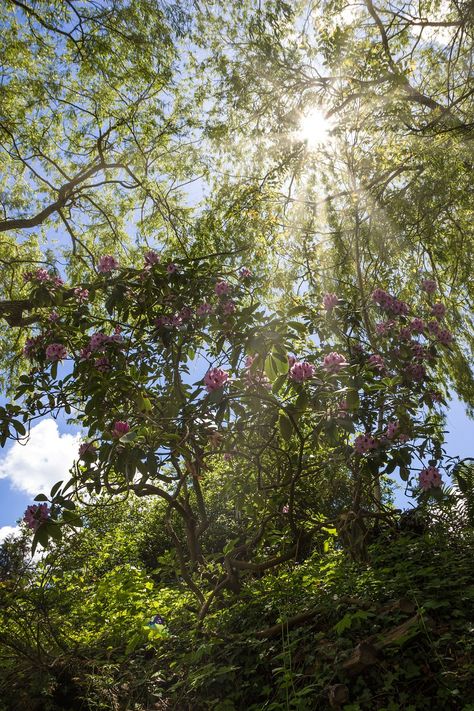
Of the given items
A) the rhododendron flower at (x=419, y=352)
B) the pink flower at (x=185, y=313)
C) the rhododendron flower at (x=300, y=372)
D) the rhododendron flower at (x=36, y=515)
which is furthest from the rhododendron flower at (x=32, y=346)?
the rhododendron flower at (x=419, y=352)

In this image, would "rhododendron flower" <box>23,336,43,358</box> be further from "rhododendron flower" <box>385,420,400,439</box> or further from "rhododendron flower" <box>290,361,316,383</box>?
"rhododendron flower" <box>385,420,400,439</box>

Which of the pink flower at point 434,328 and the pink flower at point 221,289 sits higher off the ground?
the pink flower at point 221,289

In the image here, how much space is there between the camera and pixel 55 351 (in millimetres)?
3096

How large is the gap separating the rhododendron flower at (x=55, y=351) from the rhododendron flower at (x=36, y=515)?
1.04 m

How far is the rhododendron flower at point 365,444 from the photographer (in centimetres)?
267

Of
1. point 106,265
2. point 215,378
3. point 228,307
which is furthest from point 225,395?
point 106,265

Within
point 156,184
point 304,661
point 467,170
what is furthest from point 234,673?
point 156,184

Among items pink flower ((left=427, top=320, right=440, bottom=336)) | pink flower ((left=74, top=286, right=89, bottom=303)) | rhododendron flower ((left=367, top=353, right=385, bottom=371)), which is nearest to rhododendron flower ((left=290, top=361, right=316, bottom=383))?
rhododendron flower ((left=367, top=353, right=385, bottom=371))

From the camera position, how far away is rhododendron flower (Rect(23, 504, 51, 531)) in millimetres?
2268

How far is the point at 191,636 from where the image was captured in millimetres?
2756

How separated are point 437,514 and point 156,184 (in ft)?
19.1

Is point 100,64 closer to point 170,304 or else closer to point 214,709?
point 170,304

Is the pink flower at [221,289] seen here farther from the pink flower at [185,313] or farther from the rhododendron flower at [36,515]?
the rhododendron flower at [36,515]

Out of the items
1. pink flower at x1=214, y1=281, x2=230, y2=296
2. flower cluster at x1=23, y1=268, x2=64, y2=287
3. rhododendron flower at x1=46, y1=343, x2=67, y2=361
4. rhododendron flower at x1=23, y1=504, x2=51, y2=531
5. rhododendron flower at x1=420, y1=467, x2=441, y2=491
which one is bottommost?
rhododendron flower at x1=420, y1=467, x2=441, y2=491
